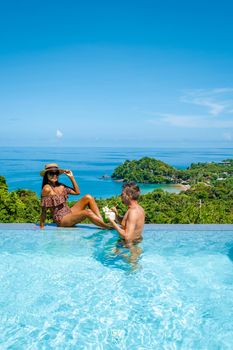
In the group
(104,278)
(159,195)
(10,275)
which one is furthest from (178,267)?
(159,195)

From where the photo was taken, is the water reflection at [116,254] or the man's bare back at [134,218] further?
the water reflection at [116,254]

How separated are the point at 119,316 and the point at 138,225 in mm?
1245

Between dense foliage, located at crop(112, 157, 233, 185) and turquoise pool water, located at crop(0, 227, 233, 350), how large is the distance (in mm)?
75757

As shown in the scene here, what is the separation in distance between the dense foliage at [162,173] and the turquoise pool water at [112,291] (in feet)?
249

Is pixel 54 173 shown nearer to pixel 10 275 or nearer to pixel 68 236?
pixel 68 236

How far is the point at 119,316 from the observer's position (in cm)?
316

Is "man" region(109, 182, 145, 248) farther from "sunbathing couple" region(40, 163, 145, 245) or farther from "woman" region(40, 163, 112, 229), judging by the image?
"woman" region(40, 163, 112, 229)

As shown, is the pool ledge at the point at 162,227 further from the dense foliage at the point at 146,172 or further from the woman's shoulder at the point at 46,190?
the dense foliage at the point at 146,172

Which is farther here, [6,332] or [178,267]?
[178,267]

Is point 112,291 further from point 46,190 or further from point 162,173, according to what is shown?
point 162,173

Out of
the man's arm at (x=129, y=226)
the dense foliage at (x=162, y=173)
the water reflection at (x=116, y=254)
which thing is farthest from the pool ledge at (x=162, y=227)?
the dense foliage at (x=162, y=173)

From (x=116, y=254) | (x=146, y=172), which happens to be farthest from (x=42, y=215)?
(x=146, y=172)

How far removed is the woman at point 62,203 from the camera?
5090 millimetres

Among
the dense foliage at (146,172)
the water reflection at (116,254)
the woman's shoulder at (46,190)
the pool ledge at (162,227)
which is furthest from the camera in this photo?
the dense foliage at (146,172)
